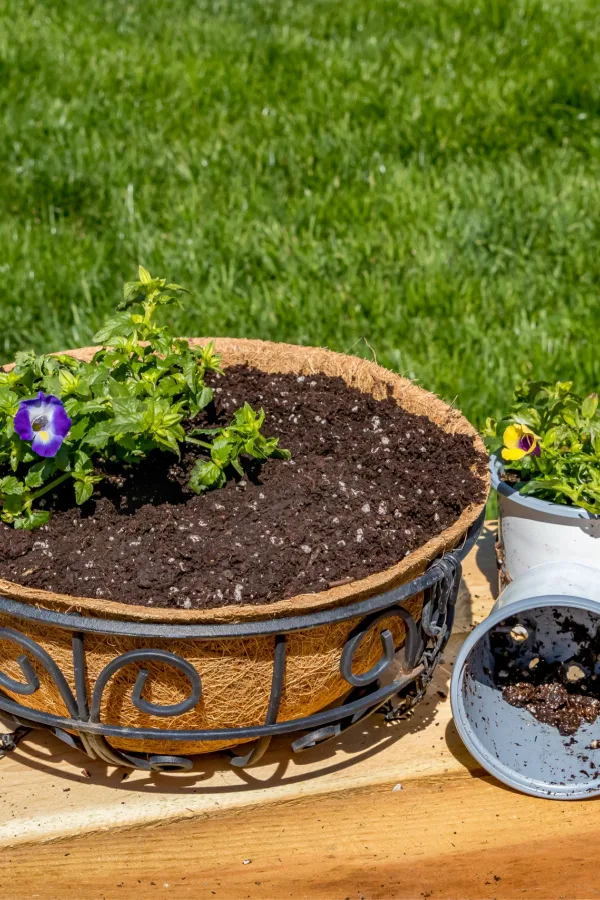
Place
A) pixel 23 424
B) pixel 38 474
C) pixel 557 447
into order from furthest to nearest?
pixel 557 447 → pixel 38 474 → pixel 23 424

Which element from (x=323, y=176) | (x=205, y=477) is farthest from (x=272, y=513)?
(x=323, y=176)

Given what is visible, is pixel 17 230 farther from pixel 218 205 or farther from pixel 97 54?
pixel 97 54

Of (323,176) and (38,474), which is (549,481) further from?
(323,176)

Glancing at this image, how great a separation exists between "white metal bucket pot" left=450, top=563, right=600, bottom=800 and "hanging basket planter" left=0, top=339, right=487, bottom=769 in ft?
0.34

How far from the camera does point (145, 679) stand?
160 cm

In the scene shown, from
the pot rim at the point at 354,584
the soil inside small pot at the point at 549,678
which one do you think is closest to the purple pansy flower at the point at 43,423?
the pot rim at the point at 354,584

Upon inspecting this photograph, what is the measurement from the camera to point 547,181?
393 cm

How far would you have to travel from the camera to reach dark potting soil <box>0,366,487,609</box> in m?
1.64

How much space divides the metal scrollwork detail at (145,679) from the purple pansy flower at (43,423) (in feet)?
1.25

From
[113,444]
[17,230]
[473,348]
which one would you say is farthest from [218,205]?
[113,444]

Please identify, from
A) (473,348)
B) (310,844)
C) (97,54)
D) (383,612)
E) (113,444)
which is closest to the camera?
(383,612)

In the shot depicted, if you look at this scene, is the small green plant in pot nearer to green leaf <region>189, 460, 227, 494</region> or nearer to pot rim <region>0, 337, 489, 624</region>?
pot rim <region>0, 337, 489, 624</region>

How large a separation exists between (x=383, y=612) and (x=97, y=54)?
3779 mm

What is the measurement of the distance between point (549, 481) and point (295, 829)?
790 millimetres
